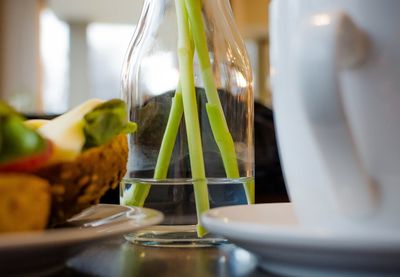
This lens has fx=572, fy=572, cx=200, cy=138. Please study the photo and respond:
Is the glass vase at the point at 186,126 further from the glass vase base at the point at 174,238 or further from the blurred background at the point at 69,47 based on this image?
the blurred background at the point at 69,47

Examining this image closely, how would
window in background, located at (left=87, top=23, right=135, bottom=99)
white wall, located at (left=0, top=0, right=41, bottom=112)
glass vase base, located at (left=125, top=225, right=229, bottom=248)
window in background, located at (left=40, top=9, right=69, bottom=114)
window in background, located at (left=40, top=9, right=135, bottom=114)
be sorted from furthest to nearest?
window in background, located at (left=87, top=23, right=135, bottom=99) → window in background, located at (left=40, top=9, right=135, bottom=114) → window in background, located at (left=40, top=9, right=69, bottom=114) → white wall, located at (left=0, top=0, right=41, bottom=112) → glass vase base, located at (left=125, top=225, right=229, bottom=248)

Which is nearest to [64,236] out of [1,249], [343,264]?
[1,249]

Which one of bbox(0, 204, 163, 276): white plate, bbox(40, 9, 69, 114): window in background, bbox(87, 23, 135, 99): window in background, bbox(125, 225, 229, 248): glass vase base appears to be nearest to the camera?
bbox(0, 204, 163, 276): white plate

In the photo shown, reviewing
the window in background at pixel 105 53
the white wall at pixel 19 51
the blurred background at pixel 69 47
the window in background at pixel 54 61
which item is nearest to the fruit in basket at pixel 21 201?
the blurred background at pixel 69 47

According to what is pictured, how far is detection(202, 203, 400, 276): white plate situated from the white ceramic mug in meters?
0.03

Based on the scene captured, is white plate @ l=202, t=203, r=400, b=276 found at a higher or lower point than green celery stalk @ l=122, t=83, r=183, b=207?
lower

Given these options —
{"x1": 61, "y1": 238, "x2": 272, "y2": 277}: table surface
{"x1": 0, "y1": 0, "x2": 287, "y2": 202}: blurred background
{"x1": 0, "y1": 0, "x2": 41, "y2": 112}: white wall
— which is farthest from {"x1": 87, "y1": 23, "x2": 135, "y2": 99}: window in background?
{"x1": 61, "y1": 238, "x2": 272, "y2": 277}: table surface

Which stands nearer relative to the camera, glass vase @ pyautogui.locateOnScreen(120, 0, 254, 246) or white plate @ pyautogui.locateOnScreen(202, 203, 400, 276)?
white plate @ pyautogui.locateOnScreen(202, 203, 400, 276)

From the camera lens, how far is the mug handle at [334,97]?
0.27 meters

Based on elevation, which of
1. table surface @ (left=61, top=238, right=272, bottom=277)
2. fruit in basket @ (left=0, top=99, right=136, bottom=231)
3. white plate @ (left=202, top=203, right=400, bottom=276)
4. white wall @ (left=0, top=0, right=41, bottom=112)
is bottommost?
table surface @ (left=61, top=238, right=272, bottom=277)

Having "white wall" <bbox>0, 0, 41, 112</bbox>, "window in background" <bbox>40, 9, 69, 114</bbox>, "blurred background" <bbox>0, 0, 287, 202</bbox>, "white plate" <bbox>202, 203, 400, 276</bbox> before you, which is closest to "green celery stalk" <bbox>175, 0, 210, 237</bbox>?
"white plate" <bbox>202, 203, 400, 276</bbox>

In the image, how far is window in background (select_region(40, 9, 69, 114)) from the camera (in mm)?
3734

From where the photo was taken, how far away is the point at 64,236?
0.25 m

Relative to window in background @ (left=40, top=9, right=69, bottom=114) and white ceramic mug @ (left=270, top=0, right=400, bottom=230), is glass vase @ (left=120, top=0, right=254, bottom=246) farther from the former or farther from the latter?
window in background @ (left=40, top=9, right=69, bottom=114)
